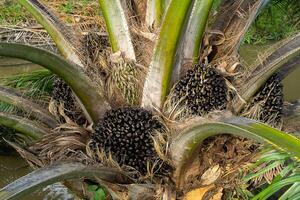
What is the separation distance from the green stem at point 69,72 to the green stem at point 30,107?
0.31 metres

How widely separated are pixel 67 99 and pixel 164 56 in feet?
1.99

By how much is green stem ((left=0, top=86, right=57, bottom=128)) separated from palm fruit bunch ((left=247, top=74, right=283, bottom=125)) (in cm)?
97

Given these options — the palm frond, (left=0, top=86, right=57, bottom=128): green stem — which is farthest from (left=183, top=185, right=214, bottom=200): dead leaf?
the palm frond

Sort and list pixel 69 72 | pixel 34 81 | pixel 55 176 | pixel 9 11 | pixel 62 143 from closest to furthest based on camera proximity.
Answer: pixel 55 176 → pixel 69 72 → pixel 62 143 → pixel 34 81 → pixel 9 11

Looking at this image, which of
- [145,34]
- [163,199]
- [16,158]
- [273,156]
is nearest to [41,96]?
[145,34]

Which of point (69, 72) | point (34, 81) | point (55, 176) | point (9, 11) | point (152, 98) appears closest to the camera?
point (55, 176)

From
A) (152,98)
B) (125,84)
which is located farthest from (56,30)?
(152,98)

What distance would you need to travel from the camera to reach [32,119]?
9.58ft

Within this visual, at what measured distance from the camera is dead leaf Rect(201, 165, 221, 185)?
2590 millimetres

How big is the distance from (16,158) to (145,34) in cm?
210

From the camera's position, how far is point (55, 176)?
211 centimetres

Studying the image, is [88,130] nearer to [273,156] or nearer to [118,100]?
[118,100]

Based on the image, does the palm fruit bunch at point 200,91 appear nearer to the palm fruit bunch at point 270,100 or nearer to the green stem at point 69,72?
the palm fruit bunch at point 270,100

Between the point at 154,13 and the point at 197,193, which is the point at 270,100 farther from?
the point at 154,13
